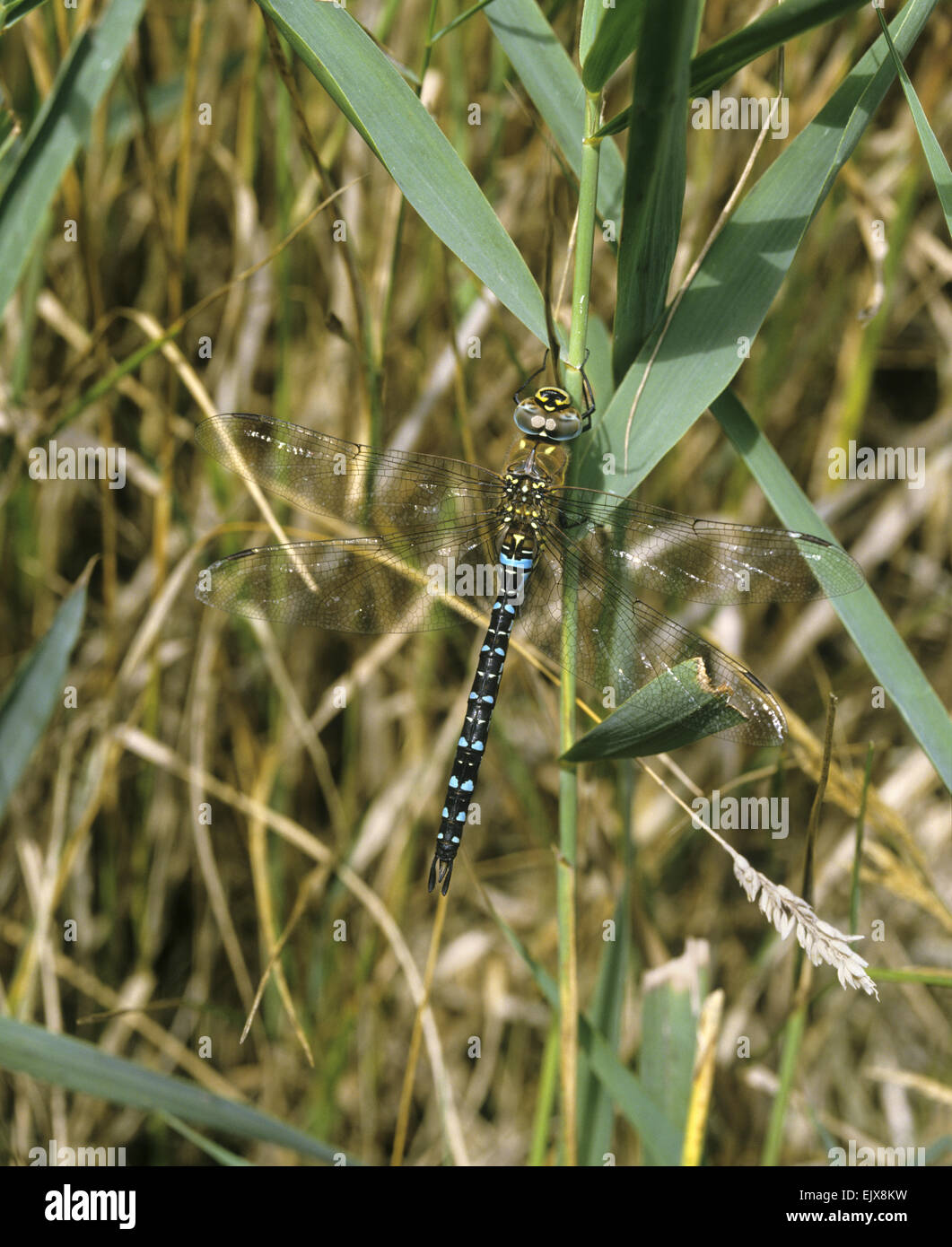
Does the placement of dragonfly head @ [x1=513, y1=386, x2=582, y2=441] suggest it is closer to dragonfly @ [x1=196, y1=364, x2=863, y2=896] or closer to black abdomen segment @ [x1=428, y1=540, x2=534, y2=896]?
dragonfly @ [x1=196, y1=364, x2=863, y2=896]

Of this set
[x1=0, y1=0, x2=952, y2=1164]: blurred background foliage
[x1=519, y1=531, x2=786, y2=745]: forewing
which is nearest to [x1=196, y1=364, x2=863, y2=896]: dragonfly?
[x1=519, y1=531, x2=786, y2=745]: forewing

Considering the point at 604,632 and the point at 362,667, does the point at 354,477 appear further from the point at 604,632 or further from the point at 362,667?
the point at 362,667

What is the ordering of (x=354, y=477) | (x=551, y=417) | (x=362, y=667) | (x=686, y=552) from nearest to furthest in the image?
(x=551, y=417)
(x=686, y=552)
(x=354, y=477)
(x=362, y=667)

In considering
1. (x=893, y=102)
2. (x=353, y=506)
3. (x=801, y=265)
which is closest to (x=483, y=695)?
(x=353, y=506)

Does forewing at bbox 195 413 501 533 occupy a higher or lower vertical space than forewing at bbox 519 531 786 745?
higher

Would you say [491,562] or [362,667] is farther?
[362,667]

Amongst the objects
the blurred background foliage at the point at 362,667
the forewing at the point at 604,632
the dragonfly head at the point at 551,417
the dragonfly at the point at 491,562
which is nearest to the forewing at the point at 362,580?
the dragonfly at the point at 491,562

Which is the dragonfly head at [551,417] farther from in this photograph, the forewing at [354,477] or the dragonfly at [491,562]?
the forewing at [354,477]

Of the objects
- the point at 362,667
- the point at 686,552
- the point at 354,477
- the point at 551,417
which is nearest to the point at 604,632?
the point at 686,552
